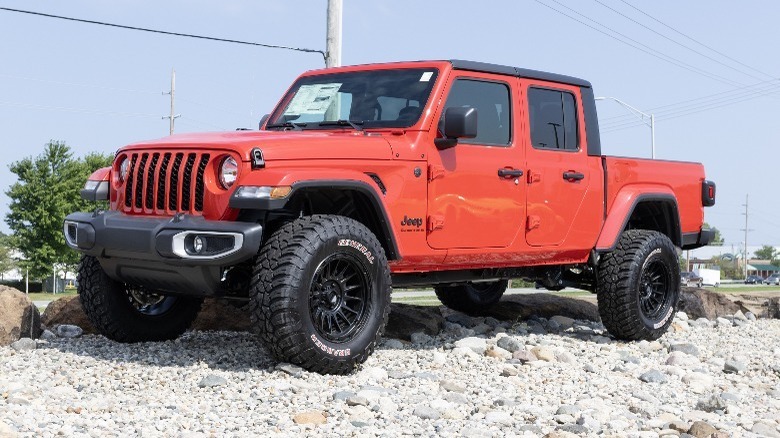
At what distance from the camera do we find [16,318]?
822cm

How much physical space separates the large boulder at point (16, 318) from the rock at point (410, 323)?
9.90 feet

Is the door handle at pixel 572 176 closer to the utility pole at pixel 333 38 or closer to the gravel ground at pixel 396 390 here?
the gravel ground at pixel 396 390

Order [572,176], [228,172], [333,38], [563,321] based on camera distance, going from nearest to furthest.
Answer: [228,172] < [572,176] < [563,321] < [333,38]

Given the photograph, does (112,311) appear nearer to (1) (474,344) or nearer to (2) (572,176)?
(1) (474,344)

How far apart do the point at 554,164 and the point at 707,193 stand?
264cm

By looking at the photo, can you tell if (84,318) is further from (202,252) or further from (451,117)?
(451,117)

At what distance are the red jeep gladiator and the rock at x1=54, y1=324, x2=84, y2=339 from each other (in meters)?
1.15

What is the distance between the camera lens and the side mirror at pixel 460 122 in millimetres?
7012

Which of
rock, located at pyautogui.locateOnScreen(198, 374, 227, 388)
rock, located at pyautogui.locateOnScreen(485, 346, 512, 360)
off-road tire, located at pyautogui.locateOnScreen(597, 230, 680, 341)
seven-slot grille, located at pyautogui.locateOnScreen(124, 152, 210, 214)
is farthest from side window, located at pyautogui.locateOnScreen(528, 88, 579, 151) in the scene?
rock, located at pyautogui.locateOnScreen(198, 374, 227, 388)

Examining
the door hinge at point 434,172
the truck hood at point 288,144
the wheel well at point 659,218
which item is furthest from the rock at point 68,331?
the wheel well at point 659,218

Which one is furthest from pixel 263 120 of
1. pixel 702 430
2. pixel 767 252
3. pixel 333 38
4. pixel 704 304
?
pixel 767 252

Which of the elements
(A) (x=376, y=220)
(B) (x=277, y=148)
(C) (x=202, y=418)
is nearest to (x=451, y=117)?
(A) (x=376, y=220)

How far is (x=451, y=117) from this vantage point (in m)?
7.06

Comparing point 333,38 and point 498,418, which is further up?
point 333,38
